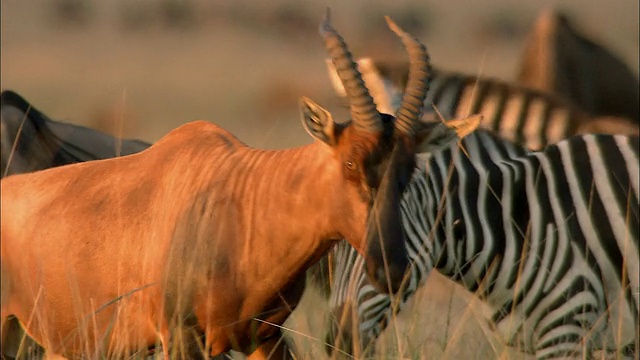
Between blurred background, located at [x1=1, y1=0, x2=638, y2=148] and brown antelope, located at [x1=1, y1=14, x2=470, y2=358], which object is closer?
brown antelope, located at [x1=1, y1=14, x2=470, y2=358]

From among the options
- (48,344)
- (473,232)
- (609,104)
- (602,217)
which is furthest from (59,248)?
(609,104)

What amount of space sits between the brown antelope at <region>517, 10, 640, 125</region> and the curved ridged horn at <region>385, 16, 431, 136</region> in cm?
742

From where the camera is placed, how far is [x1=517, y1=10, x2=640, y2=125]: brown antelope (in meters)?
13.2

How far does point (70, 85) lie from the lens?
20094 millimetres

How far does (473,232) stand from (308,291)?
1821 mm

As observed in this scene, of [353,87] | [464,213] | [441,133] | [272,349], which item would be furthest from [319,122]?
[464,213]

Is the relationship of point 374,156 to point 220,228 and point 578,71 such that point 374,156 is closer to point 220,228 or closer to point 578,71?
point 220,228

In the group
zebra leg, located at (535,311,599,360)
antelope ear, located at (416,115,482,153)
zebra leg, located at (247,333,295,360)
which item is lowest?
zebra leg, located at (247,333,295,360)

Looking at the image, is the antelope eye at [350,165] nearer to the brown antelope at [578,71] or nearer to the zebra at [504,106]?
the zebra at [504,106]

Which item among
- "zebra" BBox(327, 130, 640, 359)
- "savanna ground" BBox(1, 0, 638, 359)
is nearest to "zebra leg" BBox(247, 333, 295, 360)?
"zebra" BBox(327, 130, 640, 359)

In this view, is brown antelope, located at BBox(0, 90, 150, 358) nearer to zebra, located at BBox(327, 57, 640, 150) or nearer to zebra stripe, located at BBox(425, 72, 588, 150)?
zebra, located at BBox(327, 57, 640, 150)

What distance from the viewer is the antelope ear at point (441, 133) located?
535cm

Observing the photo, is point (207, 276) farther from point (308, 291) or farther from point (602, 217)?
point (308, 291)

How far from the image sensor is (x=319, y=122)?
5.25 meters
